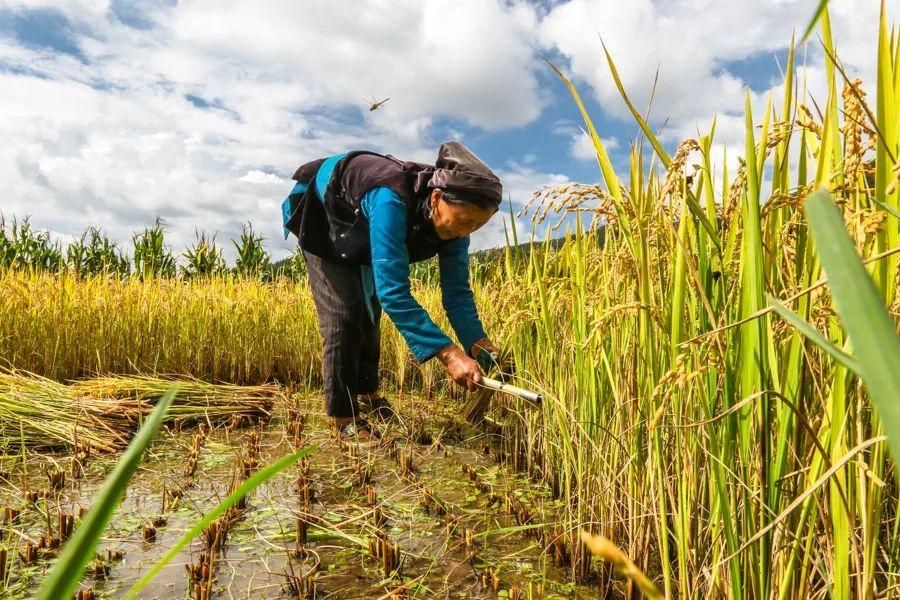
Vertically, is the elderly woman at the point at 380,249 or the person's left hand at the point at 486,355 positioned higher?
the elderly woman at the point at 380,249

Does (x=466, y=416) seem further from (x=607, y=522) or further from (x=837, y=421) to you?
(x=837, y=421)

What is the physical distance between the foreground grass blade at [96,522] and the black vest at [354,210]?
240 cm

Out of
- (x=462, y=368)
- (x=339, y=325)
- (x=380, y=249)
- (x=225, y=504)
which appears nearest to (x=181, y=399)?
(x=339, y=325)

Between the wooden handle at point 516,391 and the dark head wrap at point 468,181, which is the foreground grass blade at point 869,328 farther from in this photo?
the dark head wrap at point 468,181

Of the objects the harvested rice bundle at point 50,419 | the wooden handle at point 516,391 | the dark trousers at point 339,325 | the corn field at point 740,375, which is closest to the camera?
the corn field at point 740,375

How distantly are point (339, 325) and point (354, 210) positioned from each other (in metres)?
0.66

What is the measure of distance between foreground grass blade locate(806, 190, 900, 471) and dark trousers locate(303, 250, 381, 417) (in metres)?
2.94

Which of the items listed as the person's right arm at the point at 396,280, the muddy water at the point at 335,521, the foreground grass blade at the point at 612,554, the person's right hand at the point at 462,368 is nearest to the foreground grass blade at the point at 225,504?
the foreground grass blade at the point at 612,554

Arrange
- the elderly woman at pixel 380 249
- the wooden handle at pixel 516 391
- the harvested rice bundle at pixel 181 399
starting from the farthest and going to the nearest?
the harvested rice bundle at pixel 181 399
the elderly woman at pixel 380 249
the wooden handle at pixel 516 391

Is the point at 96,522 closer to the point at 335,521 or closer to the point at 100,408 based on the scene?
the point at 335,521

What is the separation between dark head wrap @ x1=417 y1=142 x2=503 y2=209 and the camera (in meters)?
2.46

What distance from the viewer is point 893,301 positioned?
3.13ft

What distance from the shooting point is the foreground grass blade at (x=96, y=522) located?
0.33m

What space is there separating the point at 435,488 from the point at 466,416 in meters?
0.85
